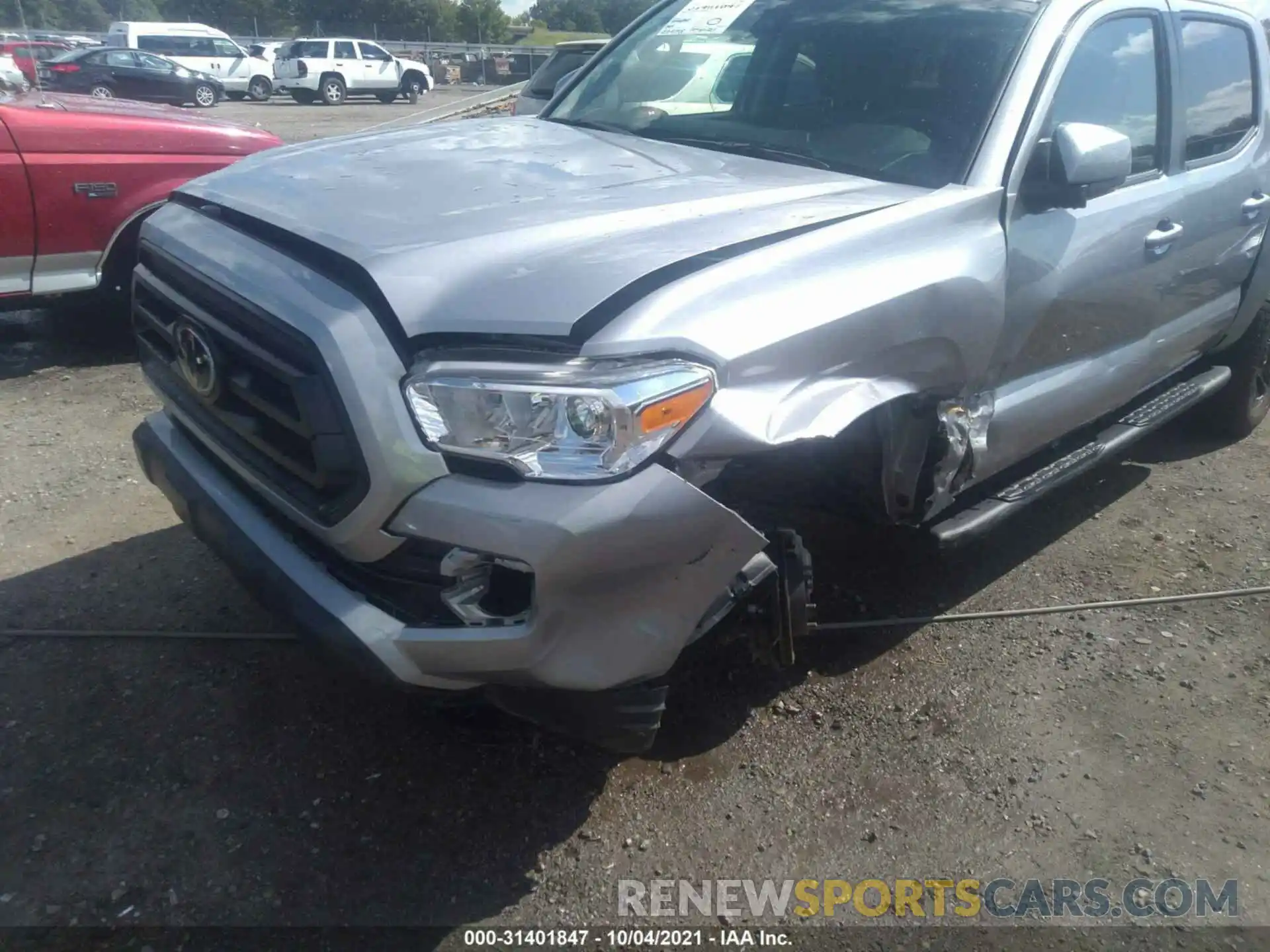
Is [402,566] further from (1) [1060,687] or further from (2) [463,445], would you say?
(1) [1060,687]

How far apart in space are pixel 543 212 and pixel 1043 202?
145 cm

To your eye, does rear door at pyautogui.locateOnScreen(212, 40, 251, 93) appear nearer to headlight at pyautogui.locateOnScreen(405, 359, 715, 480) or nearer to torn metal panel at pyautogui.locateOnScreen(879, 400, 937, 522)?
torn metal panel at pyautogui.locateOnScreen(879, 400, 937, 522)

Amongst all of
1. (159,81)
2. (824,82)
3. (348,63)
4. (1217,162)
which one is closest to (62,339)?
(824,82)

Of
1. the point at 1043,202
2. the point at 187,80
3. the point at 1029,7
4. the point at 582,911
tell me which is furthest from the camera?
the point at 187,80

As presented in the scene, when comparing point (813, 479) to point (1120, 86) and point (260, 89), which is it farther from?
point (260, 89)

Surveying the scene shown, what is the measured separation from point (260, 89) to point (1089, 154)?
31136mm

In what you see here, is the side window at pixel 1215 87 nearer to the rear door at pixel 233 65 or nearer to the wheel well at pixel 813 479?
the wheel well at pixel 813 479

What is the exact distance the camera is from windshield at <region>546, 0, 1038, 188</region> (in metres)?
3.01

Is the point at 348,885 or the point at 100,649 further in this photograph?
the point at 100,649

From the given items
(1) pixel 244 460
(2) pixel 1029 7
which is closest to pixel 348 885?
(1) pixel 244 460

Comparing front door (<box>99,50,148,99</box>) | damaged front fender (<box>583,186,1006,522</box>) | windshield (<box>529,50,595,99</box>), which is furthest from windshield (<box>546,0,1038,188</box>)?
front door (<box>99,50,148,99</box>)

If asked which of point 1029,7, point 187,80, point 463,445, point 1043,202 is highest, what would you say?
point 1029,7

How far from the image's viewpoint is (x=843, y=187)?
110 inches

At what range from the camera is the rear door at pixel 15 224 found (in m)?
4.91
